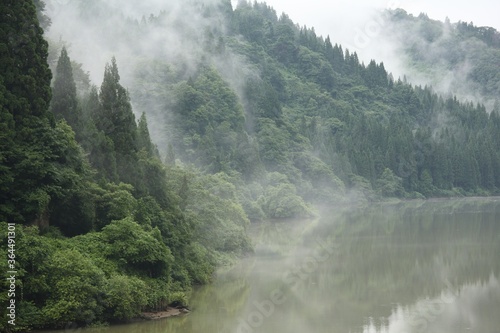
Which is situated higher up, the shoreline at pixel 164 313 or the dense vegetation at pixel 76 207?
the dense vegetation at pixel 76 207

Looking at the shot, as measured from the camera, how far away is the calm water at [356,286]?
3428 centimetres

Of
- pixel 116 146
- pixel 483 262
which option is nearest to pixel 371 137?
pixel 483 262

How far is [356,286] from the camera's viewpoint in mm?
44812

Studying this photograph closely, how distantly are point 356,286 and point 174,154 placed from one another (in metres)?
36.7

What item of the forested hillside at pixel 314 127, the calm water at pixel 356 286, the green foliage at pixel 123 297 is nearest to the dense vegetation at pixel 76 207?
the green foliage at pixel 123 297

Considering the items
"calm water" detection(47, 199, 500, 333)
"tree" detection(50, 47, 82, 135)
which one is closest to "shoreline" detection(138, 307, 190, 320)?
"calm water" detection(47, 199, 500, 333)

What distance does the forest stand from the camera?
32.8 metres

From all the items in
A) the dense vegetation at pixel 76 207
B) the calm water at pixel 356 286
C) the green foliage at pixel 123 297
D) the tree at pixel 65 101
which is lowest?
the calm water at pixel 356 286

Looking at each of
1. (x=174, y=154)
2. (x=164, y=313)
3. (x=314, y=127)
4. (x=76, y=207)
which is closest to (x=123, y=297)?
(x=164, y=313)

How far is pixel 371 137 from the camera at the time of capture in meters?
159

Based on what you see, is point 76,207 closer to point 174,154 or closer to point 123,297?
point 123,297

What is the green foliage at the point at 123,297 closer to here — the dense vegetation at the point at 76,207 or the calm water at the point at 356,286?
the dense vegetation at the point at 76,207

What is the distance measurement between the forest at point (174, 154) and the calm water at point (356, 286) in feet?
8.57

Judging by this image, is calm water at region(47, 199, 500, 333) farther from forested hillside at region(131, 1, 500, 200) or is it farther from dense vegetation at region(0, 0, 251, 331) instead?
forested hillside at region(131, 1, 500, 200)
